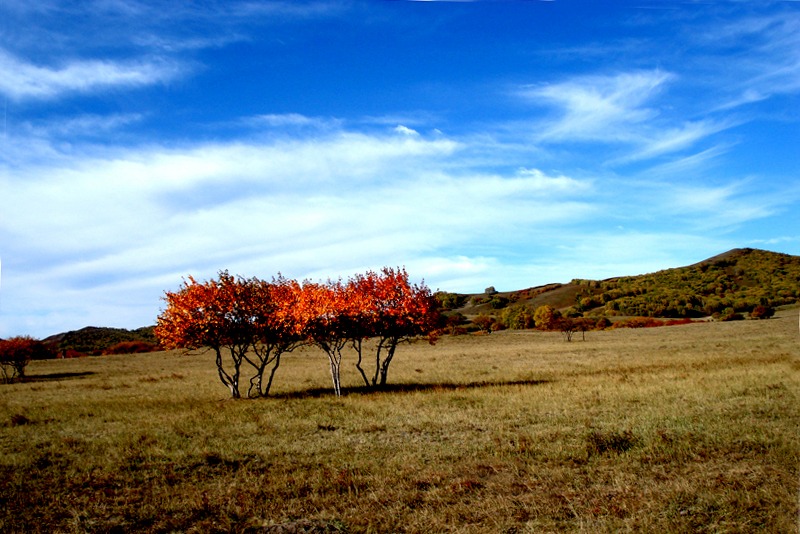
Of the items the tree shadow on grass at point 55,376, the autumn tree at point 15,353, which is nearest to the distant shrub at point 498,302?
the tree shadow on grass at point 55,376

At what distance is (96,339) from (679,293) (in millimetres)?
119638

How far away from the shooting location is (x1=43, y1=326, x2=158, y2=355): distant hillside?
93375 millimetres

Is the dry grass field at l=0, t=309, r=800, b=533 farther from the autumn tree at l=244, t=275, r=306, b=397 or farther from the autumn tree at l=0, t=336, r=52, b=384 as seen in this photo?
the autumn tree at l=0, t=336, r=52, b=384

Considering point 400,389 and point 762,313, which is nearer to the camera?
point 400,389

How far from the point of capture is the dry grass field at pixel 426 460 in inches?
340

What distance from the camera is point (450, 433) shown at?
15.7 m

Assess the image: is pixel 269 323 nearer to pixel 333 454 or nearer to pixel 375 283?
pixel 375 283

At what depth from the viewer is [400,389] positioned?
89.5 ft

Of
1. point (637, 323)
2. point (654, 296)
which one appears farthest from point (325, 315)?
point (654, 296)

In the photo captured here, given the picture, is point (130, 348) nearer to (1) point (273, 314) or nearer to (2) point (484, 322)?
(2) point (484, 322)

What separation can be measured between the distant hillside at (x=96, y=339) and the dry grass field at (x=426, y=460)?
75.4 m

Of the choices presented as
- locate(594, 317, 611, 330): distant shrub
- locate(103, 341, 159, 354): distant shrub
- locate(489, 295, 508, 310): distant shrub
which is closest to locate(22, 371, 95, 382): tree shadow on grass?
locate(103, 341, 159, 354): distant shrub

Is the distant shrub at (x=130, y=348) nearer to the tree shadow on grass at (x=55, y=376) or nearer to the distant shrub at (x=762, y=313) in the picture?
the tree shadow on grass at (x=55, y=376)

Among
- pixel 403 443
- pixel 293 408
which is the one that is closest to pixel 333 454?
pixel 403 443
